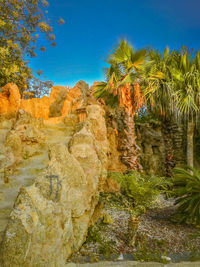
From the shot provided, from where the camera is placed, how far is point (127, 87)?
8.45 metres

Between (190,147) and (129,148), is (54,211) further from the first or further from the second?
(190,147)

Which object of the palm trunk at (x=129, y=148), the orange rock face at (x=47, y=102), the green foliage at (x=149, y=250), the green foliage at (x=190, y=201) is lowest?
the green foliage at (x=149, y=250)

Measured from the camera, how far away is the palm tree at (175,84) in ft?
29.1

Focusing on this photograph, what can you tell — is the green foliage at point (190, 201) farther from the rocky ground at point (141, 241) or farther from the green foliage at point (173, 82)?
the green foliage at point (173, 82)

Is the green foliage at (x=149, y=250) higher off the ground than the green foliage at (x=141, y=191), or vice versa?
the green foliage at (x=141, y=191)

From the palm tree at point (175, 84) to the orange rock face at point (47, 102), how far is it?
4450 millimetres

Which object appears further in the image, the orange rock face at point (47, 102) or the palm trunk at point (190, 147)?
the orange rock face at point (47, 102)

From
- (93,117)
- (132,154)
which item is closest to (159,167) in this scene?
(132,154)

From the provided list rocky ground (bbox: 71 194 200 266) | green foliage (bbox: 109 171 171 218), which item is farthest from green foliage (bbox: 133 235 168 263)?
green foliage (bbox: 109 171 171 218)

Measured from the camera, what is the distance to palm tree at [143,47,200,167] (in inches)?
349

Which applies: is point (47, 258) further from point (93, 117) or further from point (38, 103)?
point (38, 103)

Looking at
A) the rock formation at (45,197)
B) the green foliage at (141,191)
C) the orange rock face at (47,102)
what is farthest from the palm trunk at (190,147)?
the orange rock face at (47,102)

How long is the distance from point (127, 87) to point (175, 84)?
2.57 m

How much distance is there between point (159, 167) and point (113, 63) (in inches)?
261
